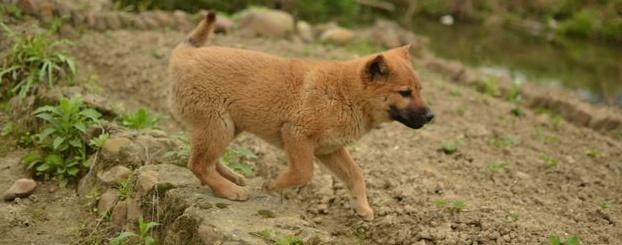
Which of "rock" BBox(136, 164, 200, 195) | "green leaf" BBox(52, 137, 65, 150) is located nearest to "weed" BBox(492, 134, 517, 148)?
"rock" BBox(136, 164, 200, 195)

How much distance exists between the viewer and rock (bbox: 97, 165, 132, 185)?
5.96 metres

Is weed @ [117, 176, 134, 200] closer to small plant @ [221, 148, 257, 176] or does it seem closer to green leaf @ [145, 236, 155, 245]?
green leaf @ [145, 236, 155, 245]

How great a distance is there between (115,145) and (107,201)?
1.89 feet

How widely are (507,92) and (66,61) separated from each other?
21.9ft

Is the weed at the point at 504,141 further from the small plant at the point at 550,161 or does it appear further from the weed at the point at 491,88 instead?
the weed at the point at 491,88

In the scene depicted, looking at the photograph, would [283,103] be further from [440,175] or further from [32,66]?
[32,66]

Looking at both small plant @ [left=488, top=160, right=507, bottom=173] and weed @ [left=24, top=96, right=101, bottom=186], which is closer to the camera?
weed @ [left=24, top=96, right=101, bottom=186]

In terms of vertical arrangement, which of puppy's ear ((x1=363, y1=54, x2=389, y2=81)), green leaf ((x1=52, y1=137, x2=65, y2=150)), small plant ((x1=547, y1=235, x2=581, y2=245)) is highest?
puppy's ear ((x1=363, y1=54, x2=389, y2=81))

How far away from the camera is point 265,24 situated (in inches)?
472

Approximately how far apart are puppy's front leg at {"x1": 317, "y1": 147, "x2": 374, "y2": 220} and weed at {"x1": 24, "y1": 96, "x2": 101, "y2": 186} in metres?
2.21

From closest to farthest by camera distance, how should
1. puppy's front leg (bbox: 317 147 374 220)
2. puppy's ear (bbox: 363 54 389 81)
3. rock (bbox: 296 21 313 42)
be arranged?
1. puppy's ear (bbox: 363 54 389 81)
2. puppy's front leg (bbox: 317 147 374 220)
3. rock (bbox: 296 21 313 42)

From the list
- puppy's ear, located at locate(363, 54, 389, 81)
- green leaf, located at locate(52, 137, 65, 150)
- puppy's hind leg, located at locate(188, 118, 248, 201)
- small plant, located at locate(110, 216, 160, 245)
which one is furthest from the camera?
green leaf, located at locate(52, 137, 65, 150)

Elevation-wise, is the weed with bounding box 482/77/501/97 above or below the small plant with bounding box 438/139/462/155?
below

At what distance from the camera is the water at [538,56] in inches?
557
